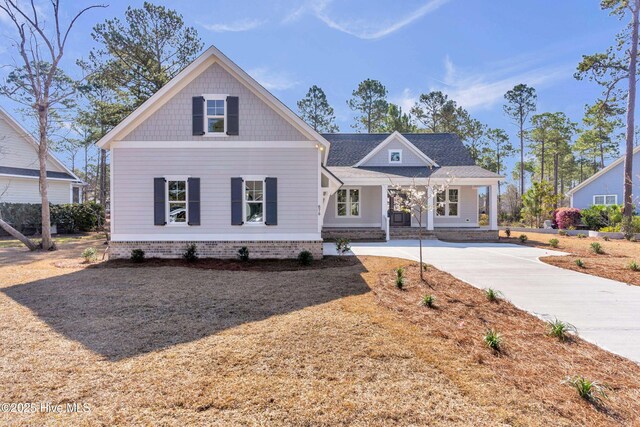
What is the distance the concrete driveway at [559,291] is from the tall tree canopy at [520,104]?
27640 mm

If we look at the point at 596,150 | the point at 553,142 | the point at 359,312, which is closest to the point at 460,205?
the point at 359,312

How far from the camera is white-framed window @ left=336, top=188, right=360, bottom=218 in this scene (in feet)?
60.2

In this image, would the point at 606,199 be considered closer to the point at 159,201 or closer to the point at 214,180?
the point at 214,180

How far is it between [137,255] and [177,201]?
2154 mm

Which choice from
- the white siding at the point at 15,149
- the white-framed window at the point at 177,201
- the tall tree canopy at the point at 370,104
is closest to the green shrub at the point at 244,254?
the white-framed window at the point at 177,201

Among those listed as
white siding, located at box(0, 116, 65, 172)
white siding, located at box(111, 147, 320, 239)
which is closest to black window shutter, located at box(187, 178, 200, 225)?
white siding, located at box(111, 147, 320, 239)

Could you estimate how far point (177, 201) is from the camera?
10578 millimetres

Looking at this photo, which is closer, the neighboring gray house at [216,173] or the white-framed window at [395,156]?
the neighboring gray house at [216,173]

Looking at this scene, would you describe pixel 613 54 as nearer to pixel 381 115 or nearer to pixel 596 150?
pixel 381 115

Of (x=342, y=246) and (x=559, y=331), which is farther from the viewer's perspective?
(x=342, y=246)

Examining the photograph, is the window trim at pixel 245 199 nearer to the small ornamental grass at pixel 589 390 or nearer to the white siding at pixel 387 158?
the small ornamental grass at pixel 589 390

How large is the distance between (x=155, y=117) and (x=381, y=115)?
2893 centimetres

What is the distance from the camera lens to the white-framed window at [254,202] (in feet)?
34.9

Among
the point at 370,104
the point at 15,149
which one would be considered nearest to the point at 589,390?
the point at 15,149
